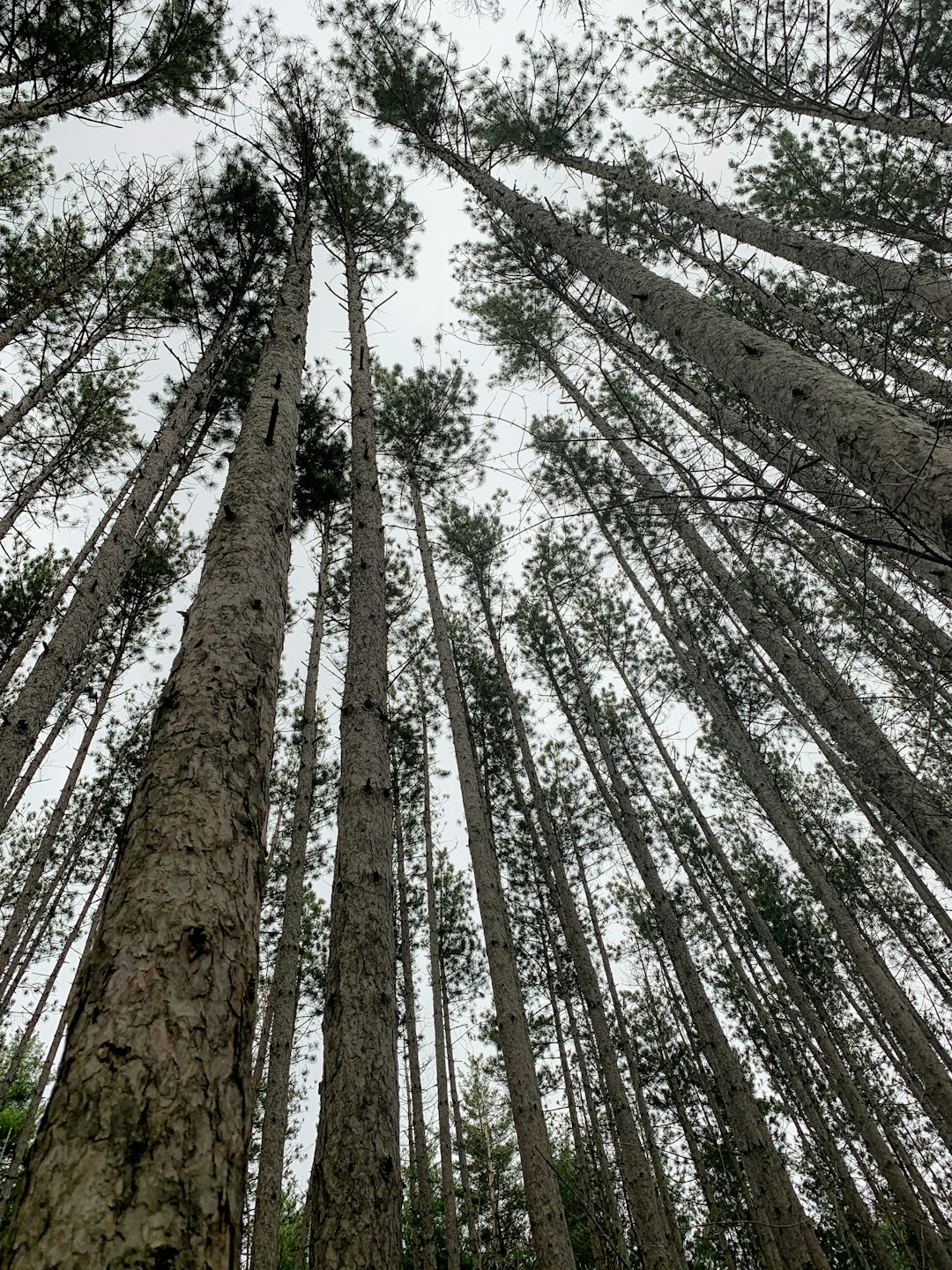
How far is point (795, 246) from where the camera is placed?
663 centimetres

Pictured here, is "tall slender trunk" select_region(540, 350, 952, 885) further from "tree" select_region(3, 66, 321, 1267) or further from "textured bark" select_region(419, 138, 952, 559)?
"tree" select_region(3, 66, 321, 1267)

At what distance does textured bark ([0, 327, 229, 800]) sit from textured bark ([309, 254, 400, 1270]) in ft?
6.36

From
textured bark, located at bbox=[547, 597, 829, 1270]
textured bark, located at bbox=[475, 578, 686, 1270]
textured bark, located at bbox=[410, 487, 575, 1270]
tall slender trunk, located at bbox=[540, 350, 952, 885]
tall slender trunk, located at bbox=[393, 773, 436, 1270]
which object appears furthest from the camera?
tall slender trunk, located at bbox=[393, 773, 436, 1270]

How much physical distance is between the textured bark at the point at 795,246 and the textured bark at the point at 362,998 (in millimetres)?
4412

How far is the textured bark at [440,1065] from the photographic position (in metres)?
8.85

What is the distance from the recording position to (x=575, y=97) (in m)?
8.42

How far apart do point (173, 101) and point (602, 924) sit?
53.3 ft

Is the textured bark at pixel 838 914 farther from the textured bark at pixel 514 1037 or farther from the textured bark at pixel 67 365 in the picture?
the textured bark at pixel 67 365

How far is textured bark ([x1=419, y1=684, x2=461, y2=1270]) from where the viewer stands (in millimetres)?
8852

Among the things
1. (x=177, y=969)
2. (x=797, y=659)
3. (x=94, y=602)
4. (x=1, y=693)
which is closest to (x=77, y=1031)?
(x=177, y=969)

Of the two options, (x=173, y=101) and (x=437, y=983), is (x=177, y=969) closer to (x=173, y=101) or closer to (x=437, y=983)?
(x=173, y=101)

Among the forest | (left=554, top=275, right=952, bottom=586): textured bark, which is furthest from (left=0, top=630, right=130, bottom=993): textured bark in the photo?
(left=554, top=275, right=952, bottom=586): textured bark

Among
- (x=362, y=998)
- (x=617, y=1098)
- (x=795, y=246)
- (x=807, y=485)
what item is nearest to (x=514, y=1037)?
(x=617, y=1098)

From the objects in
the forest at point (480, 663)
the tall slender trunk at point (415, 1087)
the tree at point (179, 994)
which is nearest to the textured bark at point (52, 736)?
the forest at point (480, 663)
